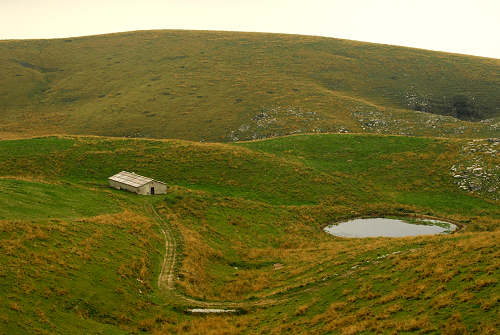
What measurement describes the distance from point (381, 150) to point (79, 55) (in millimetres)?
121323

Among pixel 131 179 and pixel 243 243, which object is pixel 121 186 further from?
pixel 243 243

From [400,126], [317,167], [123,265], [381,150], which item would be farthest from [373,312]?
[400,126]

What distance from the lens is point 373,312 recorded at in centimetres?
2106

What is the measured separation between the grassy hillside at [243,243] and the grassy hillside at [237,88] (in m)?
29.6

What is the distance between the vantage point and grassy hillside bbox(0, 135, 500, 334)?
70.4 feet

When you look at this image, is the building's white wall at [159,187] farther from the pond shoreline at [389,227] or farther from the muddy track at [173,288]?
the pond shoreline at [389,227]

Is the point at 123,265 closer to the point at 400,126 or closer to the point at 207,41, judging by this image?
the point at 400,126

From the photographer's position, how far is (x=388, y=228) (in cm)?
4559

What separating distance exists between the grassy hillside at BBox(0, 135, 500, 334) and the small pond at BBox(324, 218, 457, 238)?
1.85 metres

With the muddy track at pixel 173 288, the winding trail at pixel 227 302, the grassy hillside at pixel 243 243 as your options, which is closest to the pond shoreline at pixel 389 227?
the grassy hillside at pixel 243 243

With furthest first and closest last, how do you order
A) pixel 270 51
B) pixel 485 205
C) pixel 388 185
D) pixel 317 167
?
pixel 270 51, pixel 317 167, pixel 388 185, pixel 485 205

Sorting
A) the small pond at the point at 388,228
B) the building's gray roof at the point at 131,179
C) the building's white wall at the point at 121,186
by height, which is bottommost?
the small pond at the point at 388,228

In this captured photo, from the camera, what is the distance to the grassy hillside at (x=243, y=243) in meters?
21.5

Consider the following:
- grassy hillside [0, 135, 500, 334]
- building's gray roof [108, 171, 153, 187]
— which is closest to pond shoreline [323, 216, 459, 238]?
grassy hillside [0, 135, 500, 334]
